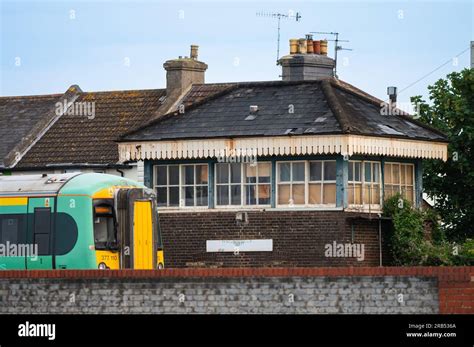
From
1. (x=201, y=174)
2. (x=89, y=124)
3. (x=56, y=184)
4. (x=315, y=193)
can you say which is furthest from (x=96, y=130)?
(x=56, y=184)

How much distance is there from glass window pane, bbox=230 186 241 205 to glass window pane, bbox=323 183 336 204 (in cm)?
234

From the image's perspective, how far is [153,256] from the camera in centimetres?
3603

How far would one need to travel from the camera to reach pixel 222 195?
130ft

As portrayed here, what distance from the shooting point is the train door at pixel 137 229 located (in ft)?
115

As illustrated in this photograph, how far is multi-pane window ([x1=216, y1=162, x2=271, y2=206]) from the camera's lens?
39.0 metres

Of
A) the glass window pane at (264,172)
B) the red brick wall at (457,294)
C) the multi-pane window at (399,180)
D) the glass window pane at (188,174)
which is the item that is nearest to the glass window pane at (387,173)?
the multi-pane window at (399,180)

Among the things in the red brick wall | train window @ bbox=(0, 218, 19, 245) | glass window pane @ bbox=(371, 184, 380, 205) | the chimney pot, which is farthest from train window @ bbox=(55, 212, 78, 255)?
the chimney pot

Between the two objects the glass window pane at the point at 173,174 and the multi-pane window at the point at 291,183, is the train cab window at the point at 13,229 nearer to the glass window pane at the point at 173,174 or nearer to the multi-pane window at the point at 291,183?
the glass window pane at the point at 173,174

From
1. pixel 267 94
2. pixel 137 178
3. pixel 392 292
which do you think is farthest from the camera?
pixel 137 178
